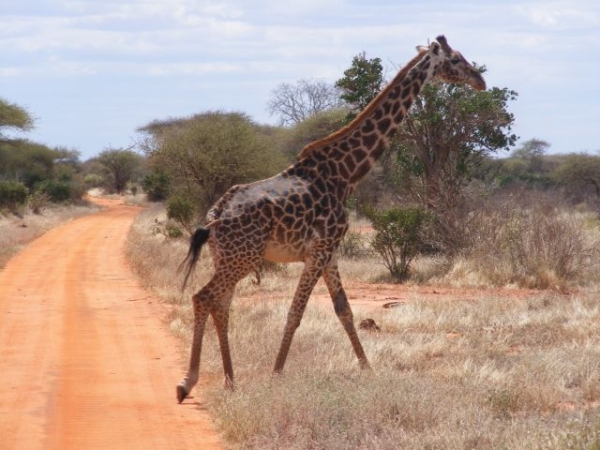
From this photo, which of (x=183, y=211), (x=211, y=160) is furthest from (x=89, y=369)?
(x=211, y=160)

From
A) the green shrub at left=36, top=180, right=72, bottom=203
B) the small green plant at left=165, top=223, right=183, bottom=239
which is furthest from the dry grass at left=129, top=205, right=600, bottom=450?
the green shrub at left=36, top=180, right=72, bottom=203

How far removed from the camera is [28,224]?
3350 cm

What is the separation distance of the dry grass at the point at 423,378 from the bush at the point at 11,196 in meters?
25.3

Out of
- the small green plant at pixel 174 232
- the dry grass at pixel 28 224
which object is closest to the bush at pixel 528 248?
the dry grass at pixel 28 224

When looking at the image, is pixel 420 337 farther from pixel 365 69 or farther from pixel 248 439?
pixel 365 69

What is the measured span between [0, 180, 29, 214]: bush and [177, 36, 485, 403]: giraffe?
30.1m

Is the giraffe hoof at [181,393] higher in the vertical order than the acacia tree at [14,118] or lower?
lower

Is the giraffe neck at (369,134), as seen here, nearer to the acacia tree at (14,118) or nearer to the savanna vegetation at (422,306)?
the savanna vegetation at (422,306)

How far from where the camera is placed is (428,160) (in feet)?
68.6

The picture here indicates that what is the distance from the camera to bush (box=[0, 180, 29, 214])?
122 feet

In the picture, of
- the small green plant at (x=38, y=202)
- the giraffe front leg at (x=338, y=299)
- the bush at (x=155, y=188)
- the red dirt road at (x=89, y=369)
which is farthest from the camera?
the bush at (x=155, y=188)

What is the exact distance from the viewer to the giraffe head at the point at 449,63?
9.49m

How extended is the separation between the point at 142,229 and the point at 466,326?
2067cm

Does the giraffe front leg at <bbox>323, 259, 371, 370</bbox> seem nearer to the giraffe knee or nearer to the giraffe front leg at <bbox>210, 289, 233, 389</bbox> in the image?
the giraffe knee
